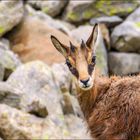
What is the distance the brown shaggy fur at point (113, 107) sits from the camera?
30.8 ft

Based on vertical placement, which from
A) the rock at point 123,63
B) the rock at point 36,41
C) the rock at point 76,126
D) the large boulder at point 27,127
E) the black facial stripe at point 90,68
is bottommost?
the rock at point 123,63

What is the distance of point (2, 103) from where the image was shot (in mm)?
13859

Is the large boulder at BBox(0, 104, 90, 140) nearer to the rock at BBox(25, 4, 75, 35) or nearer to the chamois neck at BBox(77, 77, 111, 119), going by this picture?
the chamois neck at BBox(77, 77, 111, 119)

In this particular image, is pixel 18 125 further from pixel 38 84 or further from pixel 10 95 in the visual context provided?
pixel 38 84

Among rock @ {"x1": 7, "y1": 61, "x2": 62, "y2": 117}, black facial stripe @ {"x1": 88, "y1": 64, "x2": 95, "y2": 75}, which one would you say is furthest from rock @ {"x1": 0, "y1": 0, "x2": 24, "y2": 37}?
black facial stripe @ {"x1": 88, "y1": 64, "x2": 95, "y2": 75}

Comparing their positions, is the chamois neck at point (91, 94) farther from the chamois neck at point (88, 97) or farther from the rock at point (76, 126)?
the rock at point (76, 126)

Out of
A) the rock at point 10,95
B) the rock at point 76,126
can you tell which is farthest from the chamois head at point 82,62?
the rock at point 76,126

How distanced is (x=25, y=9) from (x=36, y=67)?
673 cm

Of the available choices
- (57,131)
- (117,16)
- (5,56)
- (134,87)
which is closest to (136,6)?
(117,16)

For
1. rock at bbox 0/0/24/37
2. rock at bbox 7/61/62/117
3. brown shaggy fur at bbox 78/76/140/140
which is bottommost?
rock at bbox 0/0/24/37

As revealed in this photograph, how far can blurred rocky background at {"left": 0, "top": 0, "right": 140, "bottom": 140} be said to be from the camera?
13.9m

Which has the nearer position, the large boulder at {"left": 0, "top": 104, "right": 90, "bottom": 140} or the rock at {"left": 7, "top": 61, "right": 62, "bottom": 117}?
the large boulder at {"left": 0, "top": 104, "right": 90, "bottom": 140}

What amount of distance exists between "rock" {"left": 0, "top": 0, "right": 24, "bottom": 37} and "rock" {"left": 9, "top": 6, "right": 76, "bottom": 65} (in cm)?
59

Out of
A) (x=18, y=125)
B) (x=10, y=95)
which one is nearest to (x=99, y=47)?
(x=10, y=95)
